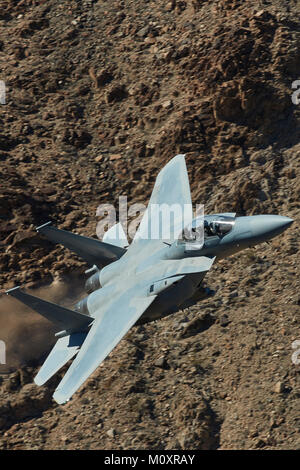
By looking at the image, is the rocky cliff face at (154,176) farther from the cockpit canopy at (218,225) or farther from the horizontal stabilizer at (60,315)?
the cockpit canopy at (218,225)

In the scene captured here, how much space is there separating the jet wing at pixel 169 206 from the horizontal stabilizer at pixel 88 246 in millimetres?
941

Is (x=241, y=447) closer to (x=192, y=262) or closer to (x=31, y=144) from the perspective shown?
(x=192, y=262)

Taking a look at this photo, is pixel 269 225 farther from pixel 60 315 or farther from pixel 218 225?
pixel 60 315

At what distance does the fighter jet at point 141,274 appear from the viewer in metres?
26.7

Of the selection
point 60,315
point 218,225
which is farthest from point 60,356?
point 218,225

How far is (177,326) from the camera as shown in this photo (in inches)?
1261

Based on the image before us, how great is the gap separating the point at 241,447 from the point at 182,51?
18.9 metres

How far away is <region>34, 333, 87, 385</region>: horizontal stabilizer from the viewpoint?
28562mm

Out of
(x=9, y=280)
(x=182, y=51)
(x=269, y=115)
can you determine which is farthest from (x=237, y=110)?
(x=9, y=280)

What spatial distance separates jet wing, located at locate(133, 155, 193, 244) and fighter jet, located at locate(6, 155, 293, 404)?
5cm

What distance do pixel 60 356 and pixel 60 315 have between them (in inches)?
51.4

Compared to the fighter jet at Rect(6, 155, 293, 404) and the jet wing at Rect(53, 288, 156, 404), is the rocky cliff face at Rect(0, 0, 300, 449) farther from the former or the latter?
the jet wing at Rect(53, 288, 156, 404)

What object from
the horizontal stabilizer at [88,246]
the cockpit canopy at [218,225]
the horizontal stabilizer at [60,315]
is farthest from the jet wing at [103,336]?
the cockpit canopy at [218,225]

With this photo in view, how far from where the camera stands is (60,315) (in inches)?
1129
